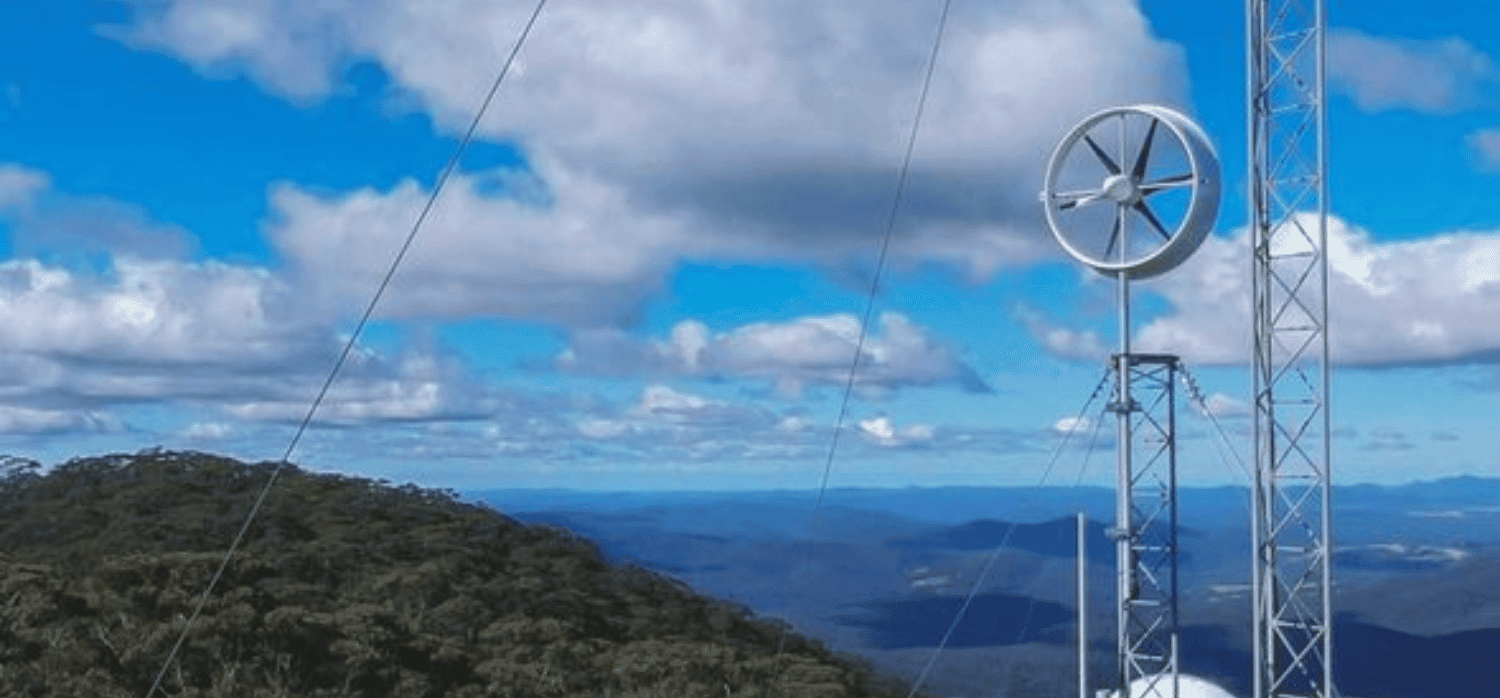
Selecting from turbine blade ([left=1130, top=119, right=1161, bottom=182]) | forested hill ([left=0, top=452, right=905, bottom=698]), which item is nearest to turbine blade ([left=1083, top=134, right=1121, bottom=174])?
turbine blade ([left=1130, top=119, right=1161, bottom=182])

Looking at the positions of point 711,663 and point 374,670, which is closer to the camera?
point 374,670

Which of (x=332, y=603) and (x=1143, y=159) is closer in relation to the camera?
(x=1143, y=159)

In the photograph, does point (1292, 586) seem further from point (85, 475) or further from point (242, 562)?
point (85, 475)

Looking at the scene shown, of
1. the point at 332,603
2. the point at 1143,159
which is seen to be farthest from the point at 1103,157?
the point at 332,603

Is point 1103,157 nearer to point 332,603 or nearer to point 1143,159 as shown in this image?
point 1143,159

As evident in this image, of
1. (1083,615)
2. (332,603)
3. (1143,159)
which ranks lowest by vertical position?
(332,603)

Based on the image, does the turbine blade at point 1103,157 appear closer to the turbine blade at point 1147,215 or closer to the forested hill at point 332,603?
the turbine blade at point 1147,215

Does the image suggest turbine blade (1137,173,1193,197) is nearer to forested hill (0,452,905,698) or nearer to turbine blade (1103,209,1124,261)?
turbine blade (1103,209,1124,261)

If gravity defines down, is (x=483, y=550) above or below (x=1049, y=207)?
below

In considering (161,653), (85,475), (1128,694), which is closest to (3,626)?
(161,653)
